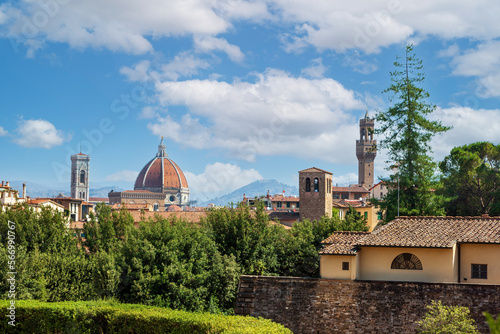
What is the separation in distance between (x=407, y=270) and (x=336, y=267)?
2.78 m

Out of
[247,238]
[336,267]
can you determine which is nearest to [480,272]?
[336,267]

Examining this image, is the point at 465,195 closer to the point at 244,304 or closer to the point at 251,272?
the point at 251,272

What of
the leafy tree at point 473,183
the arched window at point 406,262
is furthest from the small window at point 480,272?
the leafy tree at point 473,183

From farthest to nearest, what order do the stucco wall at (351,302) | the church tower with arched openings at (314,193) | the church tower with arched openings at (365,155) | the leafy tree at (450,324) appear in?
the church tower with arched openings at (365,155)
the church tower with arched openings at (314,193)
the stucco wall at (351,302)
the leafy tree at (450,324)

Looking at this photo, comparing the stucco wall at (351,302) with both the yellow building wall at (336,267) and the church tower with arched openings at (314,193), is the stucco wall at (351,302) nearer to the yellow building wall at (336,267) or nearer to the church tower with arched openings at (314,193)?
the yellow building wall at (336,267)

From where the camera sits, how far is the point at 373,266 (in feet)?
71.1

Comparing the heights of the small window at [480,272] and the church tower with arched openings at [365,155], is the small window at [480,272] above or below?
below

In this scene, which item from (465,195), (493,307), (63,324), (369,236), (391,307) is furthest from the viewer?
(465,195)

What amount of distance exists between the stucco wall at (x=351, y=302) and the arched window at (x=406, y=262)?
295 cm

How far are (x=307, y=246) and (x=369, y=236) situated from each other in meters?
8.89

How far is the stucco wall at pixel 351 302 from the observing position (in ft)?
57.1

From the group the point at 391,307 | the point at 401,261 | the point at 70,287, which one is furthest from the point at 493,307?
the point at 70,287

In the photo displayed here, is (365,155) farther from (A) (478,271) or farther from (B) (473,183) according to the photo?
(A) (478,271)

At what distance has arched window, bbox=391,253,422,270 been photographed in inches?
825
